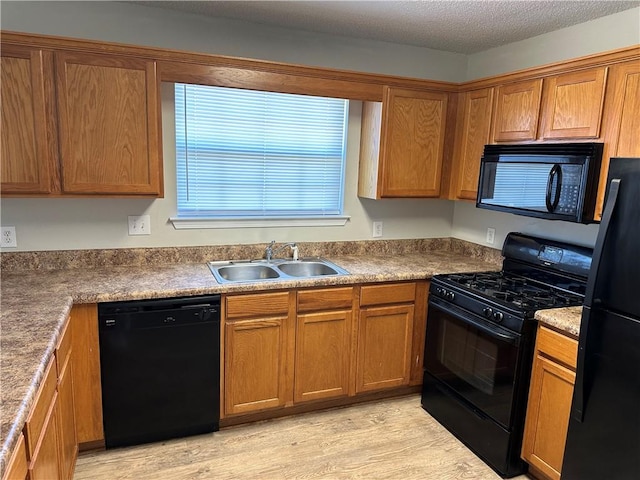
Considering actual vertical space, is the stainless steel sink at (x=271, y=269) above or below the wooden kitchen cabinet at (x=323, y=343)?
above

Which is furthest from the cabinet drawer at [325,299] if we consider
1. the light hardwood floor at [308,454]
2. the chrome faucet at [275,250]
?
the light hardwood floor at [308,454]

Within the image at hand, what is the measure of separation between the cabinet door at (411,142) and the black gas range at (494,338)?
0.70 metres

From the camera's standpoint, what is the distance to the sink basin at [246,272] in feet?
9.52

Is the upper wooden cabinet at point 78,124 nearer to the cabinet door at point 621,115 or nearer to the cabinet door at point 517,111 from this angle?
the cabinet door at point 517,111

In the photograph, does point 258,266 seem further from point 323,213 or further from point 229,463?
point 229,463

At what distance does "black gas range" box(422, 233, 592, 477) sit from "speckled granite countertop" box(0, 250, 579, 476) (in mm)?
285

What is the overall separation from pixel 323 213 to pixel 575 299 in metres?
1.71

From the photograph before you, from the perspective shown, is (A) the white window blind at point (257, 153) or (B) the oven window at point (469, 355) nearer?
(B) the oven window at point (469, 355)

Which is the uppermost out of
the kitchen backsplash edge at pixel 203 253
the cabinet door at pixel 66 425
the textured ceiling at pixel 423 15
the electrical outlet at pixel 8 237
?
the textured ceiling at pixel 423 15

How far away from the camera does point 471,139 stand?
119 inches

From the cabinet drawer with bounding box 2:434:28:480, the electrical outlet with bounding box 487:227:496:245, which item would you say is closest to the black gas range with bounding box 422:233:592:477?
the electrical outlet with bounding box 487:227:496:245

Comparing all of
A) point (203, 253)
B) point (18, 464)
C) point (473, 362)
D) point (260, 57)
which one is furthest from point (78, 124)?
point (473, 362)

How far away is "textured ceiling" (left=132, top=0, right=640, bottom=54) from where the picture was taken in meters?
2.40

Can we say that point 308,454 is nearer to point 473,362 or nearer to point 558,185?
point 473,362
